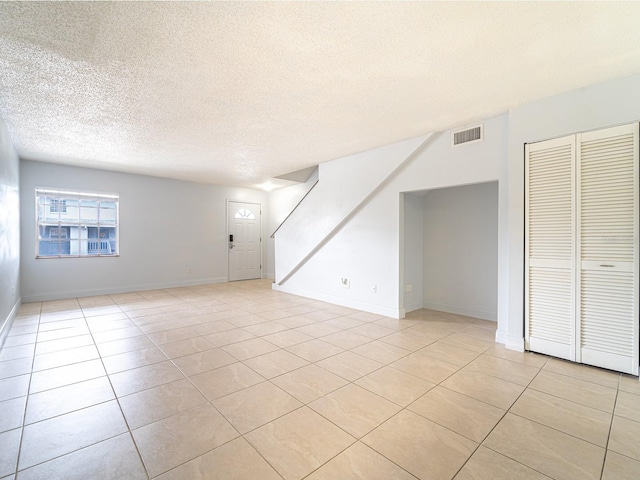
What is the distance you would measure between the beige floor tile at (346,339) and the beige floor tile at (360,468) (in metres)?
1.58

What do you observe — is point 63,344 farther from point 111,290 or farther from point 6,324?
point 111,290

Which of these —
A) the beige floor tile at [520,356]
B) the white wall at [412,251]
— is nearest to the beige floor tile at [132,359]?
the white wall at [412,251]

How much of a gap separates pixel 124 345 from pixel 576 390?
4.41 m

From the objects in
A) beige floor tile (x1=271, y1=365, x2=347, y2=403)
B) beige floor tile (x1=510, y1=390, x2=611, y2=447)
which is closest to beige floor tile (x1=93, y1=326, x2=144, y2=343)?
beige floor tile (x1=271, y1=365, x2=347, y2=403)

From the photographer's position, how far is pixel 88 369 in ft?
8.89

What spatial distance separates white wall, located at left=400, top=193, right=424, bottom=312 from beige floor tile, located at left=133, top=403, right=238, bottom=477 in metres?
3.21

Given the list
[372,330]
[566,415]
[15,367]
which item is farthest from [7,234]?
[566,415]

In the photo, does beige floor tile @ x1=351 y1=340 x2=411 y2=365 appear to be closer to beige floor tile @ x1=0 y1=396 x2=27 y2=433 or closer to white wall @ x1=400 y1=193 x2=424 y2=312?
white wall @ x1=400 y1=193 x2=424 y2=312

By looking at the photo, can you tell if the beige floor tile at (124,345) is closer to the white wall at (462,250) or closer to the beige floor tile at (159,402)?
the beige floor tile at (159,402)

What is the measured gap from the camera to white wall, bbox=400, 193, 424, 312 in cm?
461

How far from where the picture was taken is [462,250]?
462 cm

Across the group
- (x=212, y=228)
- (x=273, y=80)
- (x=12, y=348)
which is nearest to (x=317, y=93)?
(x=273, y=80)

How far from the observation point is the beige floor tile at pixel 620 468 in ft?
4.95

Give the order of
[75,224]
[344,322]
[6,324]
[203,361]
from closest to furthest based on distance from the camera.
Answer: [203,361] → [6,324] → [344,322] → [75,224]
